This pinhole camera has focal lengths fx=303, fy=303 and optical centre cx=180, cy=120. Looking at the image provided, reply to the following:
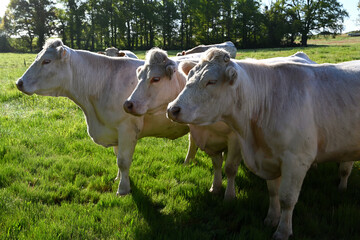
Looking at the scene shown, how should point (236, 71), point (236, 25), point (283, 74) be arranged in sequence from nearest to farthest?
1. point (236, 71)
2. point (283, 74)
3. point (236, 25)

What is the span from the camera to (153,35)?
57594mm

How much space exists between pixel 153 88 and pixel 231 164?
59.2 inches

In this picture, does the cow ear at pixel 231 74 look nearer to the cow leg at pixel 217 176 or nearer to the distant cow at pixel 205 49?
the cow leg at pixel 217 176

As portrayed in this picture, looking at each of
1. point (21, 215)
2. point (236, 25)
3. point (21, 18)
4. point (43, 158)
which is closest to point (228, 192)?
point (21, 215)

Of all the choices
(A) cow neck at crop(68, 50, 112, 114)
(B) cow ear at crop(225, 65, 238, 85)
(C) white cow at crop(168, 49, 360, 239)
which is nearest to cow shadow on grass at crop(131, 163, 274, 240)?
(C) white cow at crop(168, 49, 360, 239)

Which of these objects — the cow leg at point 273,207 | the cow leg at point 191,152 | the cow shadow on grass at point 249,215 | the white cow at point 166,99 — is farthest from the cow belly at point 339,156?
the cow leg at point 191,152

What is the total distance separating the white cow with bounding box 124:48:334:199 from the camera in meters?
3.84

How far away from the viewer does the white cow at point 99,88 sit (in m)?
4.32

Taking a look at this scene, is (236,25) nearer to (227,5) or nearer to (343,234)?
(227,5)

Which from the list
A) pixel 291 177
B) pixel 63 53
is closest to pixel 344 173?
pixel 291 177

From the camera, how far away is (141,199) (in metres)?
4.15

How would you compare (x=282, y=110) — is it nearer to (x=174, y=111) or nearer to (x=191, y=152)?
(x=174, y=111)

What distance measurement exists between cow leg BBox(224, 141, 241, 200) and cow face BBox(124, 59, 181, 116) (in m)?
1.10

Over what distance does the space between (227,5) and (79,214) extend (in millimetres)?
57461
